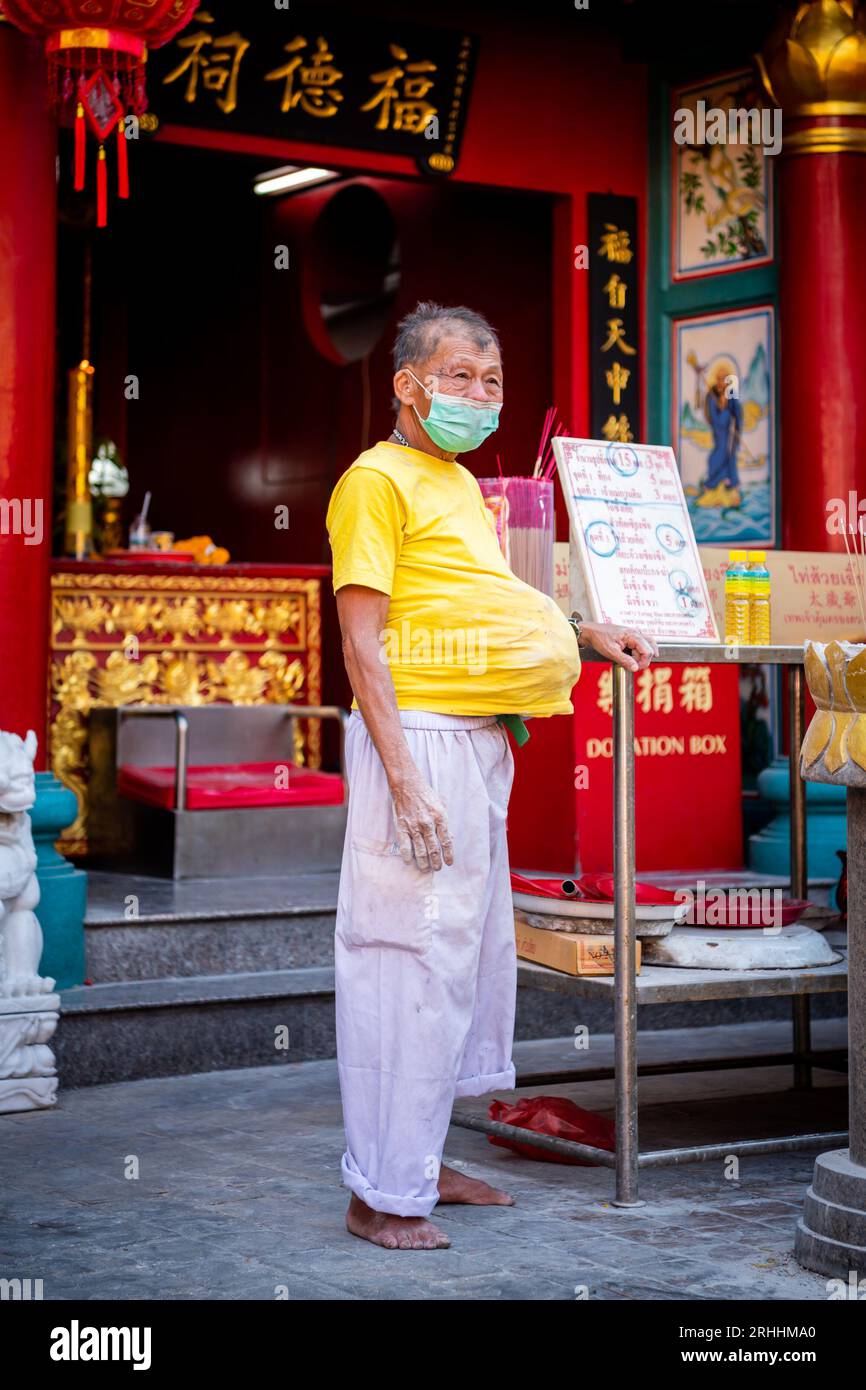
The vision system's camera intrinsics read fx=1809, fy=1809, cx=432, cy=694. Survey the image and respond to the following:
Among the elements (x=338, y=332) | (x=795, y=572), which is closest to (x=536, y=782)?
(x=795, y=572)

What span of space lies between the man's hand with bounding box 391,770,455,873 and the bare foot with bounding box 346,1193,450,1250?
27.6 inches

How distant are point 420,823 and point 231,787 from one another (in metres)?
3.33

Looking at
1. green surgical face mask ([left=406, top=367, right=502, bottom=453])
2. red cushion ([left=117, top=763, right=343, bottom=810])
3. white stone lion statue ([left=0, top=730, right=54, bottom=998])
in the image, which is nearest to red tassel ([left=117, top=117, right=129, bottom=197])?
white stone lion statue ([left=0, top=730, right=54, bottom=998])

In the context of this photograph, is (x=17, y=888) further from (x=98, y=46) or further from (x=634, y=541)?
(x=98, y=46)

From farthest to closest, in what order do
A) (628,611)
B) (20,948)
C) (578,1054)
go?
(578,1054), (20,948), (628,611)

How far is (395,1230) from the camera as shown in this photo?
3492 millimetres

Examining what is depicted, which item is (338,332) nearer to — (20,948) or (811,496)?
(811,496)

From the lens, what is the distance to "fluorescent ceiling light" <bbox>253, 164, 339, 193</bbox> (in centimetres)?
953

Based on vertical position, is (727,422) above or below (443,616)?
above

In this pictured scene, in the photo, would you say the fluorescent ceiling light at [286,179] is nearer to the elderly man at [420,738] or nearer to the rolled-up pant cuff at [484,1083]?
the elderly man at [420,738]

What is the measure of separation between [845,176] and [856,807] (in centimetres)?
405

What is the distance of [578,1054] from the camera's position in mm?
5512

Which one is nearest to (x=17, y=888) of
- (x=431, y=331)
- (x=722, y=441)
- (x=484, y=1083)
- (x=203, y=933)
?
(x=203, y=933)

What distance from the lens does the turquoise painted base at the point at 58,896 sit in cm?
531
